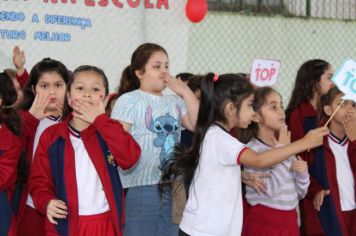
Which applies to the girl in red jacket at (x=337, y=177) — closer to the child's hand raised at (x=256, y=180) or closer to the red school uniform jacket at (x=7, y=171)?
the child's hand raised at (x=256, y=180)

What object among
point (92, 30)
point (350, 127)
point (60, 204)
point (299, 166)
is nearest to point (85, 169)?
point (60, 204)

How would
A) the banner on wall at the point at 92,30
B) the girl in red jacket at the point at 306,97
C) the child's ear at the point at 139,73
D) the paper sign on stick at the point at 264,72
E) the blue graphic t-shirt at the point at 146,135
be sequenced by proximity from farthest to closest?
the banner on wall at the point at 92,30
the paper sign on stick at the point at 264,72
the girl in red jacket at the point at 306,97
the child's ear at the point at 139,73
the blue graphic t-shirt at the point at 146,135

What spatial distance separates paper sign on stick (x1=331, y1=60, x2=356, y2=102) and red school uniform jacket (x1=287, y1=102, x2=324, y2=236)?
67 centimetres

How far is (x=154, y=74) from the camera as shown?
2982 mm

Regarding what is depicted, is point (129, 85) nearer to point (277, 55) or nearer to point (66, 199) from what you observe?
point (66, 199)

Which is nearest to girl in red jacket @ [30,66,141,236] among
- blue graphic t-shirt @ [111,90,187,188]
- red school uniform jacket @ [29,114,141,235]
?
red school uniform jacket @ [29,114,141,235]

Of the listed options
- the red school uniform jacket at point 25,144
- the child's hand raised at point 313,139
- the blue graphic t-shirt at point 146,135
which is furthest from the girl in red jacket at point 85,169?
the child's hand raised at point 313,139

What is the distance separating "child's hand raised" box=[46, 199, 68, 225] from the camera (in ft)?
7.55

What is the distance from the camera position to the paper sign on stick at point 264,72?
4.18m

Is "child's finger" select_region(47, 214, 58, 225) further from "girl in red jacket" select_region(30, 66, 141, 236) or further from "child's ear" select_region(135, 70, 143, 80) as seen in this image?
"child's ear" select_region(135, 70, 143, 80)

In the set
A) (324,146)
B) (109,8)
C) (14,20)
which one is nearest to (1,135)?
(324,146)

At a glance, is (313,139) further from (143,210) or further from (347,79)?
(143,210)

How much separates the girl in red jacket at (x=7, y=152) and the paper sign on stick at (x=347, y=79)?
1632mm

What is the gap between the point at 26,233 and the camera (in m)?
3.10
